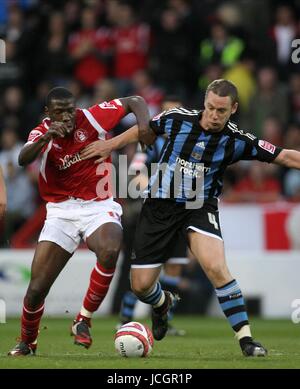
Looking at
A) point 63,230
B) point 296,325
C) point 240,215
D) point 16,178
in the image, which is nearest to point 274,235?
point 240,215

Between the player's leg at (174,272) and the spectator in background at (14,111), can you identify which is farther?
the spectator in background at (14,111)

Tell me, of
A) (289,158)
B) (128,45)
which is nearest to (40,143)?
(289,158)

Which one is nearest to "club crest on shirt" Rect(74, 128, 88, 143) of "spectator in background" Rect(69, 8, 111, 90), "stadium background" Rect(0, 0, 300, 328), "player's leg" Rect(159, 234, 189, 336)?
"player's leg" Rect(159, 234, 189, 336)

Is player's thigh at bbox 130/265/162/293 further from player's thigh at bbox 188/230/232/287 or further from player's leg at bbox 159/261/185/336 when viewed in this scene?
player's leg at bbox 159/261/185/336

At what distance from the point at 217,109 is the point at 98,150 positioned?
110 cm

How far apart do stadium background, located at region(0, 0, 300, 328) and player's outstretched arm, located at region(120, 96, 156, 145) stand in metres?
4.55

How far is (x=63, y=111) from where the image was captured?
8.77 metres

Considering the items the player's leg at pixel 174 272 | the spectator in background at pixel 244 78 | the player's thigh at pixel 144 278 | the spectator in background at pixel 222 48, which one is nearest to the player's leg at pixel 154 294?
the player's thigh at pixel 144 278

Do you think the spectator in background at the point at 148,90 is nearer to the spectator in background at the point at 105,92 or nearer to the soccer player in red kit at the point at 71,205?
the spectator in background at the point at 105,92

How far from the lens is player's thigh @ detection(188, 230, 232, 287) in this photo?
8.47 meters

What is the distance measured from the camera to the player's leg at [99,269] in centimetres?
868

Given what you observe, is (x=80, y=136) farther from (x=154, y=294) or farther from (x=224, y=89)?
(x=154, y=294)

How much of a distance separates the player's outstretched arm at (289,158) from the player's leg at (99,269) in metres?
1.44

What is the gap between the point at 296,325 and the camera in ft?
42.3
